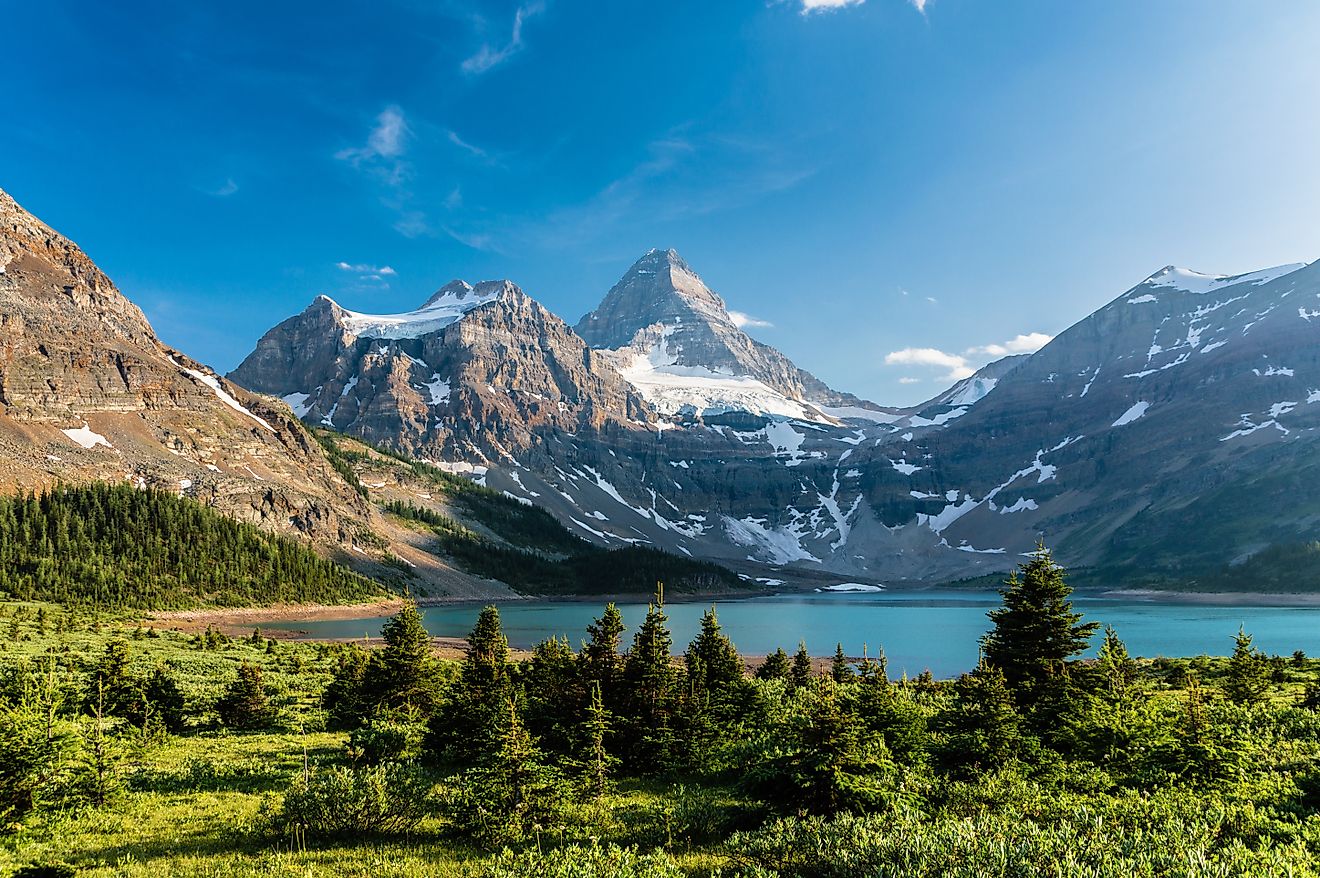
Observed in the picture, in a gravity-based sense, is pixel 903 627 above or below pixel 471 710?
below

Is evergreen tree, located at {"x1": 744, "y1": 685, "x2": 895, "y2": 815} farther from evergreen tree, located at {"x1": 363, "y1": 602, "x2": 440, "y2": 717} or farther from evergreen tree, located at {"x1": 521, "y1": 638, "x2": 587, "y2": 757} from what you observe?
evergreen tree, located at {"x1": 363, "y1": 602, "x2": 440, "y2": 717}

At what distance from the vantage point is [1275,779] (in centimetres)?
1523

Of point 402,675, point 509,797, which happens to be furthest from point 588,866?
point 402,675

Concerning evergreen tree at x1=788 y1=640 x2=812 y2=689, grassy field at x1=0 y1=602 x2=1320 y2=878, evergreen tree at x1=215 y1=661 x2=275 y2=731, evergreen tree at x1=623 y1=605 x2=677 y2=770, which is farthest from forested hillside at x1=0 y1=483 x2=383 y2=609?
evergreen tree at x1=623 y1=605 x2=677 y2=770

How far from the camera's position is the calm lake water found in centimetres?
8869

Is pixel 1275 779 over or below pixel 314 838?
over

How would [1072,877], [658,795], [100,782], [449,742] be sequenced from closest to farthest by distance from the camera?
1. [1072,877]
2. [100,782]
3. [658,795]
4. [449,742]

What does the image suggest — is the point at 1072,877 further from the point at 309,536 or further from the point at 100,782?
the point at 309,536

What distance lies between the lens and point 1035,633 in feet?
76.9

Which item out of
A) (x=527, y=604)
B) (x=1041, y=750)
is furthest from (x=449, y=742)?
(x=527, y=604)

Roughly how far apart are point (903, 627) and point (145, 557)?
13383cm

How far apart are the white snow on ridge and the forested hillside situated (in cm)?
2907

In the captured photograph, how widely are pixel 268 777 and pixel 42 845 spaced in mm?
7374

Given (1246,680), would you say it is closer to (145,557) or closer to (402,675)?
(402,675)
